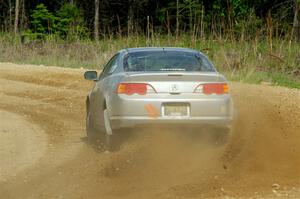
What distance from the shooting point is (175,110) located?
376 inches

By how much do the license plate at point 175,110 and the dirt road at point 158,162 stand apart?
33cm

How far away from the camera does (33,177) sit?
29.6 feet

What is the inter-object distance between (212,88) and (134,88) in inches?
40.0

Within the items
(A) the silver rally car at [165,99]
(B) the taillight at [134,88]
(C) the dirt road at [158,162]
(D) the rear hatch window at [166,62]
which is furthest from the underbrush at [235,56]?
(B) the taillight at [134,88]

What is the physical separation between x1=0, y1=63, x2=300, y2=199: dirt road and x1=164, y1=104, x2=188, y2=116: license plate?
33cm

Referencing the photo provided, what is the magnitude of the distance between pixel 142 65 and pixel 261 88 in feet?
27.4

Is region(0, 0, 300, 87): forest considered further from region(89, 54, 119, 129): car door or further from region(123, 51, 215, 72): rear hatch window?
region(123, 51, 215, 72): rear hatch window

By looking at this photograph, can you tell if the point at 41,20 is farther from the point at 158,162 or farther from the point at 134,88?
the point at 158,162

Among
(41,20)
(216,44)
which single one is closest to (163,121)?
(216,44)

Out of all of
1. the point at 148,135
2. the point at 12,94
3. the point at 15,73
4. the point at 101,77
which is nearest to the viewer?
the point at 148,135

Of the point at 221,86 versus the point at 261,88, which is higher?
the point at 221,86

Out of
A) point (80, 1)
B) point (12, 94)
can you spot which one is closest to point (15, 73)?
point (12, 94)

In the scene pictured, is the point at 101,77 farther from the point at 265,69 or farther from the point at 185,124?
the point at 265,69

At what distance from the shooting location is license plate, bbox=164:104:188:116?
9.52 m
